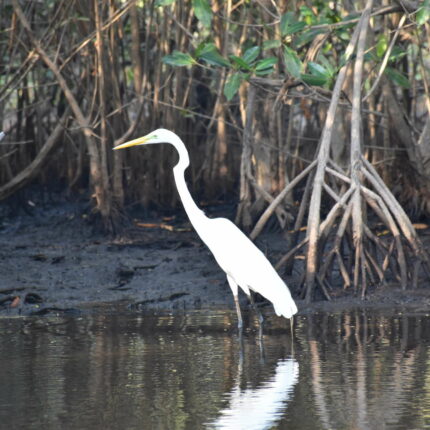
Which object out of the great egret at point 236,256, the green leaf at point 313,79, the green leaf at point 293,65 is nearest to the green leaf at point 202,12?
the green leaf at point 293,65

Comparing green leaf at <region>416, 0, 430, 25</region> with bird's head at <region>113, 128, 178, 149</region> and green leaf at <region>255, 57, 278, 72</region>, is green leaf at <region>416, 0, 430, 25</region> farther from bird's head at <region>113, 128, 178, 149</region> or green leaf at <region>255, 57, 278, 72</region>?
bird's head at <region>113, 128, 178, 149</region>

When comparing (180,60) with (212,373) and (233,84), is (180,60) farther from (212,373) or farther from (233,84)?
(212,373)

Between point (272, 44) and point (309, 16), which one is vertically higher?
point (309, 16)

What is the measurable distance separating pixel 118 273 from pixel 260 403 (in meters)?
4.28

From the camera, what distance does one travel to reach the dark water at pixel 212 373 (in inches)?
182

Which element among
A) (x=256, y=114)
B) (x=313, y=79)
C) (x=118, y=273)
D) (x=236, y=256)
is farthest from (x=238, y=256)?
(x=256, y=114)

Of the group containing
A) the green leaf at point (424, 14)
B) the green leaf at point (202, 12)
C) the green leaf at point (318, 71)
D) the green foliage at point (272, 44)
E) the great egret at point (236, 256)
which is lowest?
the great egret at point (236, 256)

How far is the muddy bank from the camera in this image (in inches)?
316

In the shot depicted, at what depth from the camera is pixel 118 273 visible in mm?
9055

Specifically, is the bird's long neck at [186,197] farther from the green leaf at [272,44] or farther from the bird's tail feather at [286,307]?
the green leaf at [272,44]

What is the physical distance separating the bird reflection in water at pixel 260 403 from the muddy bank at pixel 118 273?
7.47 ft

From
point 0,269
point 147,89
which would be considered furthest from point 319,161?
point 147,89

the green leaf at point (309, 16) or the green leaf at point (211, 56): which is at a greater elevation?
the green leaf at point (309, 16)

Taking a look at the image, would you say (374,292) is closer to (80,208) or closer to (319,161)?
(319,161)
